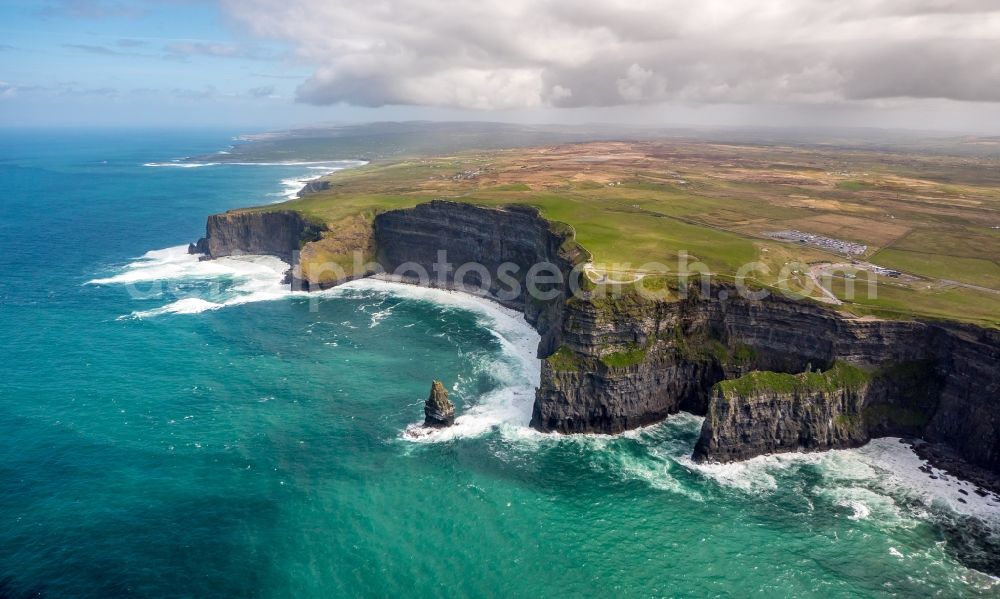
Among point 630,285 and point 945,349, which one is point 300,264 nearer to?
point 630,285

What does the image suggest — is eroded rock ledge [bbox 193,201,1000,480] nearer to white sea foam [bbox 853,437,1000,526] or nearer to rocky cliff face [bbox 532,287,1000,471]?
rocky cliff face [bbox 532,287,1000,471]

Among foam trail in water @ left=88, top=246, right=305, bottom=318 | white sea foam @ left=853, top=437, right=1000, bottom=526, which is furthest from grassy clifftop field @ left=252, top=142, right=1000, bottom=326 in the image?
foam trail in water @ left=88, top=246, right=305, bottom=318

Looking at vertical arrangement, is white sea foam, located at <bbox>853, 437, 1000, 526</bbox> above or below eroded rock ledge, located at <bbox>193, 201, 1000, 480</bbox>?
below

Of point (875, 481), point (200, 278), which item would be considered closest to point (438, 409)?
point (875, 481)

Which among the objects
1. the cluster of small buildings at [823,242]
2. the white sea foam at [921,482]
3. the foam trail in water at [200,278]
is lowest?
the white sea foam at [921,482]

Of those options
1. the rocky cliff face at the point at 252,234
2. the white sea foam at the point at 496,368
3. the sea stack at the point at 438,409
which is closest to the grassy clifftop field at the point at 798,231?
the rocky cliff face at the point at 252,234

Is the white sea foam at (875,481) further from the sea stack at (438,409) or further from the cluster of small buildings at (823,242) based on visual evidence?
the cluster of small buildings at (823,242)

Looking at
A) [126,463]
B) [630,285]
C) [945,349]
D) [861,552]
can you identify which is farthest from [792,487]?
[126,463]
